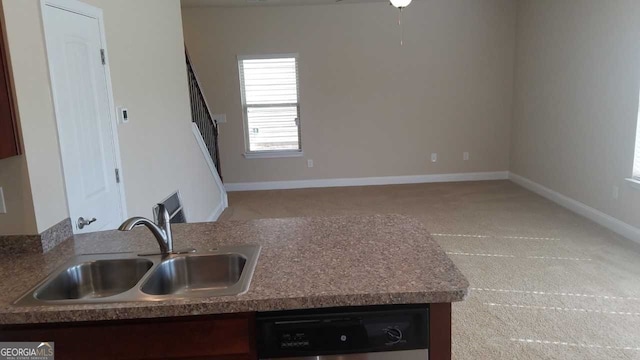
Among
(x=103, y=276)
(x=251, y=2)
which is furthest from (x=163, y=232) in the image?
(x=251, y=2)

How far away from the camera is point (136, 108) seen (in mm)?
3197

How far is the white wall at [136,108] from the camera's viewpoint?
184 centimetres

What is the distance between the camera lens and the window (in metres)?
6.57

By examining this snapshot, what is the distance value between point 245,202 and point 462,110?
345 centimetres

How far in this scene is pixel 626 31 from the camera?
13.7 ft

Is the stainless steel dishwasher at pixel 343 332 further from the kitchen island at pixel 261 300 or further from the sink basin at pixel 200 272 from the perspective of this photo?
the sink basin at pixel 200 272

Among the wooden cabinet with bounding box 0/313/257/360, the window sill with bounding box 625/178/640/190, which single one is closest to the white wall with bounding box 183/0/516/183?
the window sill with bounding box 625/178/640/190

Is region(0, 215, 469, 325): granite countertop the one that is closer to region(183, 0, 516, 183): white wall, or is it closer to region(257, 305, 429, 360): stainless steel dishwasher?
region(257, 305, 429, 360): stainless steel dishwasher

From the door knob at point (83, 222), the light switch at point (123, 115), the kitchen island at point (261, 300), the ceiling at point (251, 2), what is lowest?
the kitchen island at point (261, 300)

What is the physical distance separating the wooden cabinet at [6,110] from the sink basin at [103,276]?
1.64 feet

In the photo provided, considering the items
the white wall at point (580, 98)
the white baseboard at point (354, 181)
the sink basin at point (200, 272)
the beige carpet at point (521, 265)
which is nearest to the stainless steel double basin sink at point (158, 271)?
the sink basin at point (200, 272)

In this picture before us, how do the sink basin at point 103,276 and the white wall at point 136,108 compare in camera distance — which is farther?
the white wall at point 136,108

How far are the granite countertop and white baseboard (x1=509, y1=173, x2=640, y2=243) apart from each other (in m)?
3.27

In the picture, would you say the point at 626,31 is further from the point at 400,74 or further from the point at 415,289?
the point at 415,289
